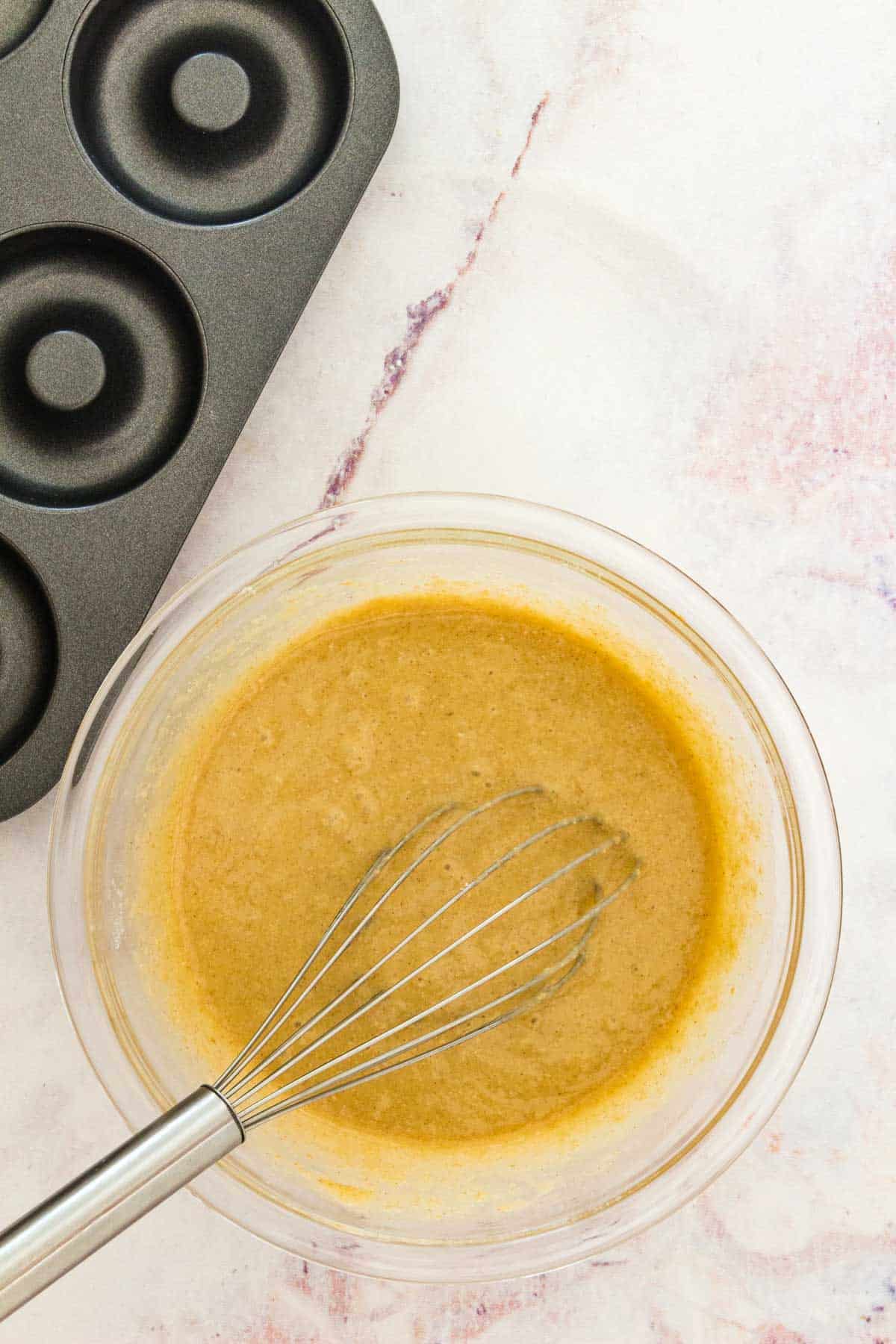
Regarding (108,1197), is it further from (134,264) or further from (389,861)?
(134,264)

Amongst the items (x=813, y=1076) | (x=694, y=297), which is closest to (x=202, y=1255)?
(x=813, y=1076)

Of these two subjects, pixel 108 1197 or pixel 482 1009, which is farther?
pixel 482 1009

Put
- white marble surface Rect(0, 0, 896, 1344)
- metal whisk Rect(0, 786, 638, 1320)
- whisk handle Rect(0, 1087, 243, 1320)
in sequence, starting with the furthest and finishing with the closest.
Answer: white marble surface Rect(0, 0, 896, 1344)
metal whisk Rect(0, 786, 638, 1320)
whisk handle Rect(0, 1087, 243, 1320)

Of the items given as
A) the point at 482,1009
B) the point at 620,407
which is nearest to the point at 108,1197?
the point at 482,1009

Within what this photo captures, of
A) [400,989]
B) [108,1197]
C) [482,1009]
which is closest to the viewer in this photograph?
[108,1197]

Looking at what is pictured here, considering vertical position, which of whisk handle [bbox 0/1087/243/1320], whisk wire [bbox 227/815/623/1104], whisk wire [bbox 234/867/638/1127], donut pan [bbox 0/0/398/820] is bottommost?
whisk handle [bbox 0/1087/243/1320]

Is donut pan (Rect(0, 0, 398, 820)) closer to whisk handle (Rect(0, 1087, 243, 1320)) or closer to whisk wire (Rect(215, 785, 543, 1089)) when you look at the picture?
whisk wire (Rect(215, 785, 543, 1089))

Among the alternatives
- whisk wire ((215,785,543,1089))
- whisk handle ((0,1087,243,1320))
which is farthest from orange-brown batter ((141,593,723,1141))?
whisk handle ((0,1087,243,1320))
